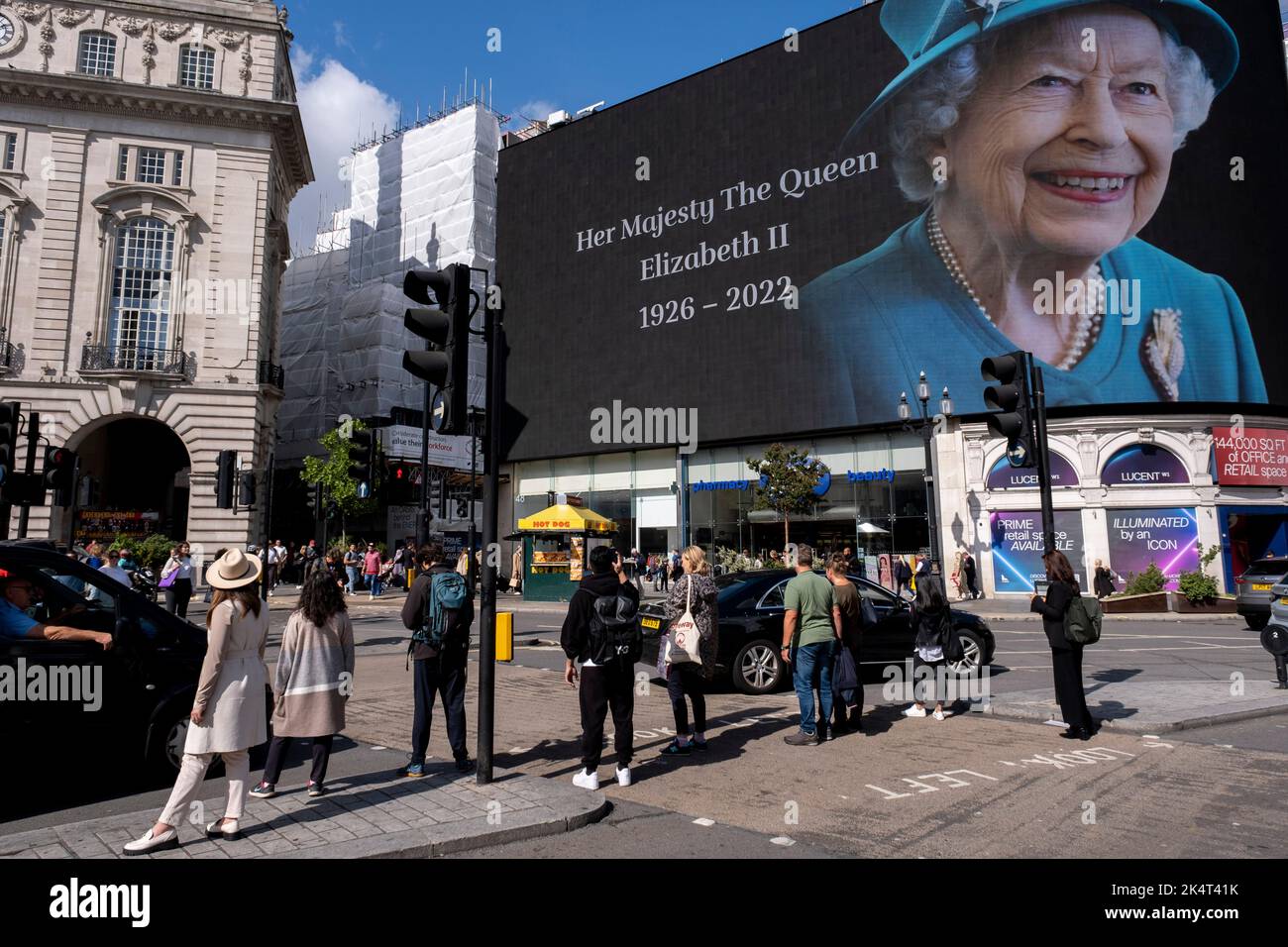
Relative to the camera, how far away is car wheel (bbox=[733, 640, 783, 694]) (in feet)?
34.8

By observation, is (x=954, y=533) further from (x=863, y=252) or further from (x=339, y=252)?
(x=339, y=252)

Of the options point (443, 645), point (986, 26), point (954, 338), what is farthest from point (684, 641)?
point (986, 26)

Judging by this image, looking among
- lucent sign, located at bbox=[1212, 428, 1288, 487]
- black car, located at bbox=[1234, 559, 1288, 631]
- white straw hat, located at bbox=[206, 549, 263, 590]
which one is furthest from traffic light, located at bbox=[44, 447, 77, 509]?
lucent sign, located at bbox=[1212, 428, 1288, 487]

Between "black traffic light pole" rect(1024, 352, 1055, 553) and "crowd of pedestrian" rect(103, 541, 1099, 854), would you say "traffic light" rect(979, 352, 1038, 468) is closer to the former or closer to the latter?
"black traffic light pole" rect(1024, 352, 1055, 553)

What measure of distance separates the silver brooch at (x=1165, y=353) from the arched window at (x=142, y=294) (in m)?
39.1

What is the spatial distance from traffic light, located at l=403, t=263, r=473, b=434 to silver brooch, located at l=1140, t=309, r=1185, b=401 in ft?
107

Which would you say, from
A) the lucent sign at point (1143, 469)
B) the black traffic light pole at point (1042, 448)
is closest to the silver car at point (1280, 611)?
the black traffic light pole at point (1042, 448)

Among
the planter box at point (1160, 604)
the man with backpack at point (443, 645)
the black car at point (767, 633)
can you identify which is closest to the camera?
the man with backpack at point (443, 645)

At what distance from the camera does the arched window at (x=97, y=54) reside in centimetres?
3328

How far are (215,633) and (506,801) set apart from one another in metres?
2.20

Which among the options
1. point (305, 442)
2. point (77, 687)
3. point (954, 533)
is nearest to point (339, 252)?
point (305, 442)

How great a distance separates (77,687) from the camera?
6066mm

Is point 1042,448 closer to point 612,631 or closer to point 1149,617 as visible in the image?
point 612,631

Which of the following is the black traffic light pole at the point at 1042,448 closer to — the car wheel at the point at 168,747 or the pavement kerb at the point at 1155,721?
the pavement kerb at the point at 1155,721
